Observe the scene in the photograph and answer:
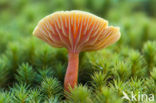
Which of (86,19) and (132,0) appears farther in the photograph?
(132,0)

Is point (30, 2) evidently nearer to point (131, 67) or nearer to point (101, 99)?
point (131, 67)

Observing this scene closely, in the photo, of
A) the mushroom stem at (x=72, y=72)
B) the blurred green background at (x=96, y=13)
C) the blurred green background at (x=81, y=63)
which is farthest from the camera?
the blurred green background at (x=96, y=13)

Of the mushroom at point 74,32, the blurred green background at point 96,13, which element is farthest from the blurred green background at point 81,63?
the mushroom at point 74,32

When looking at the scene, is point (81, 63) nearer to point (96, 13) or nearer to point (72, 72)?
point (72, 72)

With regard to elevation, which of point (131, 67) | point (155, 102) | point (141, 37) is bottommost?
point (155, 102)

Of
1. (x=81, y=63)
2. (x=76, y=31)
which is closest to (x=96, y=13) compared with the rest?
(x=81, y=63)

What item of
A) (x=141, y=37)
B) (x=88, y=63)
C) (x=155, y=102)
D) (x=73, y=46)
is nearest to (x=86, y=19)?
(x=73, y=46)

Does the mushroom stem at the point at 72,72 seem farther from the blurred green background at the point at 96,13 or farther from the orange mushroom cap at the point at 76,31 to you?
the blurred green background at the point at 96,13
